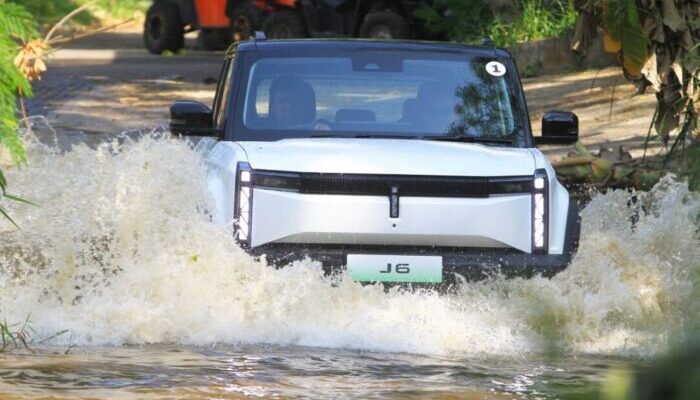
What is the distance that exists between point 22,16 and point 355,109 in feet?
11.7

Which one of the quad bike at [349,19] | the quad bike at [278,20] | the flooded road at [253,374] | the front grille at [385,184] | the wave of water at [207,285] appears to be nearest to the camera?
the flooded road at [253,374]

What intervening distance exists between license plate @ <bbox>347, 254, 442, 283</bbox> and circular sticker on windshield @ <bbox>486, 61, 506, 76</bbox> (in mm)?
1829

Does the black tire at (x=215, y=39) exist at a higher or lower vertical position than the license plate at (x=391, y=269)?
higher

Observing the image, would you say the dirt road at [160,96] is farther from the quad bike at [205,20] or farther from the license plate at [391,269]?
the license plate at [391,269]

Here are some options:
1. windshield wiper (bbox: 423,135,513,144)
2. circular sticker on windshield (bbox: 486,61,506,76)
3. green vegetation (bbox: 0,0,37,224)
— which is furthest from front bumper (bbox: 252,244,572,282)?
green vegetation (bbox: 0,0,37,224)

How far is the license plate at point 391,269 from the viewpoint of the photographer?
5926 mm

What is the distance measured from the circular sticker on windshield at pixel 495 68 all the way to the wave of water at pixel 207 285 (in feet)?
3.73

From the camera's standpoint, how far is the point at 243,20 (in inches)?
1045

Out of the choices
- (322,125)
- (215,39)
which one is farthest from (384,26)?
(322,125)

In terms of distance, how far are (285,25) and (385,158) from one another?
19.3 meters

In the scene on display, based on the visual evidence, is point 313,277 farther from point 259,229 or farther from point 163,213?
point 163,213

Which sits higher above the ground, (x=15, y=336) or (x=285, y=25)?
(x=285, y=25)

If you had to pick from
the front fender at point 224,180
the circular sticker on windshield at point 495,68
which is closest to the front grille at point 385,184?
the front fender at point 224,180

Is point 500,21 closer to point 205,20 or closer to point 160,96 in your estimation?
point 160,96
